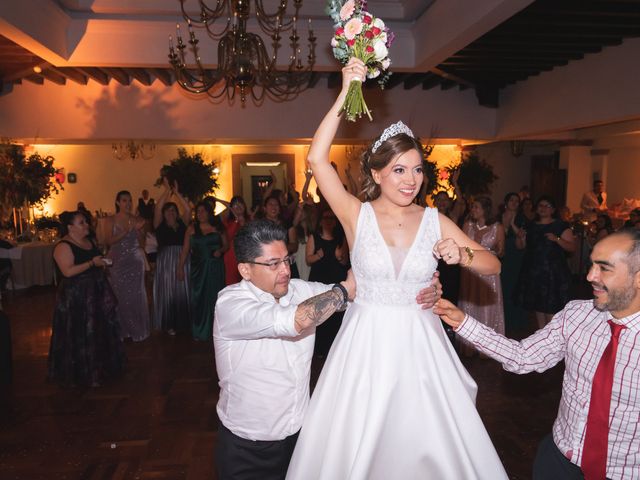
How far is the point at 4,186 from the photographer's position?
26.8 ft

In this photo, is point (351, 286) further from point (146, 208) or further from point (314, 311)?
point (146, 208)

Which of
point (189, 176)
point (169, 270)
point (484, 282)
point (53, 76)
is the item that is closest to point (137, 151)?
point (189, 176)

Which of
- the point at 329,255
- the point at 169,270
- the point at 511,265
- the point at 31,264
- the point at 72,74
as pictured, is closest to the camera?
the point at 329,255

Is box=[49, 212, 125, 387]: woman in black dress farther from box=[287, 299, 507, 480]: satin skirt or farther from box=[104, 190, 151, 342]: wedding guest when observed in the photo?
box=[287, 299, 507, 480]: satin skirt

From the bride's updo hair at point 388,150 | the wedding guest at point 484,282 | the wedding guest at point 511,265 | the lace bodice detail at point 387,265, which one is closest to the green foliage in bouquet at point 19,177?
the wedding guest at point 484,282

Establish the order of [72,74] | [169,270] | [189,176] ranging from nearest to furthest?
[169,270]
[72,74]
[189,176]

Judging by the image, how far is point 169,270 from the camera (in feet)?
20.0

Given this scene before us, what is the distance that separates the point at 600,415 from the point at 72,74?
369 inches

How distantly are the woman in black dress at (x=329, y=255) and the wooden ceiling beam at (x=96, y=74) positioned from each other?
18.8 feet

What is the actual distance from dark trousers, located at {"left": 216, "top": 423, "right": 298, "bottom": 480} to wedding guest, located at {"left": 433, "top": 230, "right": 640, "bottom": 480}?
98cm

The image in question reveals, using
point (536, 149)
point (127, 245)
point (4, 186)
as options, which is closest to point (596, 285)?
point (127, 245)

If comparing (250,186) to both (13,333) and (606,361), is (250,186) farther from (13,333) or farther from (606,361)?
(606,361)

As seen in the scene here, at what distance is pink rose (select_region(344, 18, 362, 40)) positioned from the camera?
1905 millimetres

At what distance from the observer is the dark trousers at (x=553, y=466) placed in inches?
70.6
